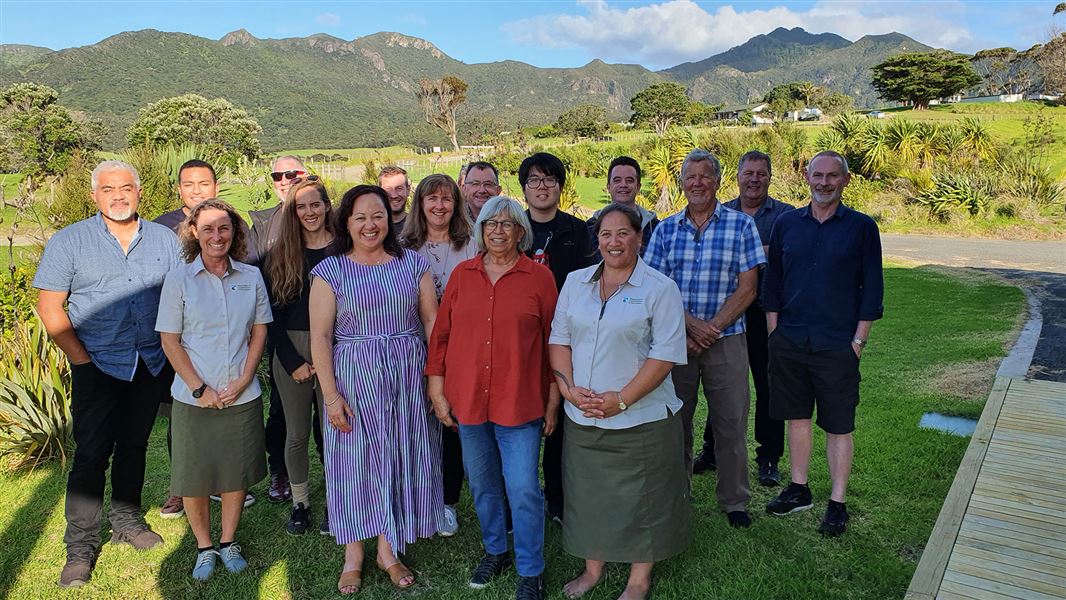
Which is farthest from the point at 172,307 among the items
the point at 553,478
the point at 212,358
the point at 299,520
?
the point at 553,478

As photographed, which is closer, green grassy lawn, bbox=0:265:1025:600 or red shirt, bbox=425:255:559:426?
red shirt, bbox=425:255:559:426

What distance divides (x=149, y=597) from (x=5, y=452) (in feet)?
8.33

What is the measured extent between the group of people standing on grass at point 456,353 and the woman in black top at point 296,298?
0.01 m

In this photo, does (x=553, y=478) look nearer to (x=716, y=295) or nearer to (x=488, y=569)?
(x=488, y=569)

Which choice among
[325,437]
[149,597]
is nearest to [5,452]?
[149,597]

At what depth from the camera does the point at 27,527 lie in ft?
12.7

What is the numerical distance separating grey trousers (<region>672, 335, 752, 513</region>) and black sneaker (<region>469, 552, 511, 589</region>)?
42.7 inches

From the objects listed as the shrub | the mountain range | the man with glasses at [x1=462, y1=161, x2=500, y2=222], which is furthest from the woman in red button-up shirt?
the mountain range

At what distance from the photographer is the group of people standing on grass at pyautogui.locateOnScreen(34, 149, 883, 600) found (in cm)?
284

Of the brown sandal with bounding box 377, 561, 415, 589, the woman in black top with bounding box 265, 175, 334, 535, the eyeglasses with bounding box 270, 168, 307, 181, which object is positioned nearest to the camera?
the brown sandal with bounding box 377, 561, 415, 589

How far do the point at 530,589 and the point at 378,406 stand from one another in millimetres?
1075

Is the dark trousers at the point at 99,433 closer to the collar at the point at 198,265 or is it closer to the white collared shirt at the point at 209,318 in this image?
the white collared shirt at the point at 209,318

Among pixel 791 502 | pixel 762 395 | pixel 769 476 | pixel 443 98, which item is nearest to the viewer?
pixel 791 502

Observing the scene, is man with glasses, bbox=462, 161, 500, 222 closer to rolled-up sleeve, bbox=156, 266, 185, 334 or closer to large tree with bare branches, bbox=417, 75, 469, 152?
rolled-up sleeve, bbox=156, 266, 185, 334
